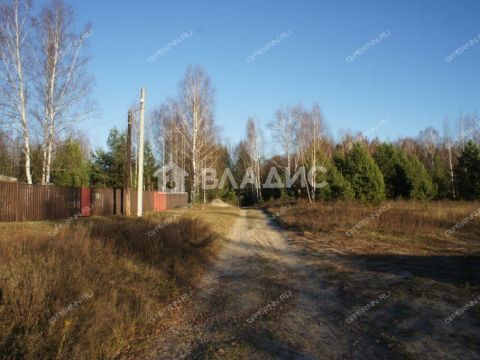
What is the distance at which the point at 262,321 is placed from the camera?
5691mm

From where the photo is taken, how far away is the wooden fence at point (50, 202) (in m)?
16.6

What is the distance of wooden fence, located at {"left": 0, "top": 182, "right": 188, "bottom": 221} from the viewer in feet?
54.5

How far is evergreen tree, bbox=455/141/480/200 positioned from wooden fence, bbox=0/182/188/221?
32232 millimetres

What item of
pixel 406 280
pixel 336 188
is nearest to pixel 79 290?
pixel 406 280

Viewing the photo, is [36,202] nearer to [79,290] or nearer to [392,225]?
[79,290]

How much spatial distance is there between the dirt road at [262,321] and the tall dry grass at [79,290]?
48 cm

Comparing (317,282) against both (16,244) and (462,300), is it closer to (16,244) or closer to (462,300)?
(462,300)

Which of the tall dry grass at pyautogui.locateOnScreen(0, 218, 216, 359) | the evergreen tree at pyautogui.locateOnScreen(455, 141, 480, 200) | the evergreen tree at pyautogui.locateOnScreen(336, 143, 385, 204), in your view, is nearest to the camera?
the tall dry grass at pyautogui.locateOnScreen(0, 218, 216, 359)

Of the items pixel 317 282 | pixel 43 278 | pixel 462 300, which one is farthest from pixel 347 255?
pixel 43 278

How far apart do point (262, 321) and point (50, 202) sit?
16183 mm

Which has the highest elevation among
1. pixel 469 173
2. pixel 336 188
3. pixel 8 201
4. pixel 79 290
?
pixel 469 173

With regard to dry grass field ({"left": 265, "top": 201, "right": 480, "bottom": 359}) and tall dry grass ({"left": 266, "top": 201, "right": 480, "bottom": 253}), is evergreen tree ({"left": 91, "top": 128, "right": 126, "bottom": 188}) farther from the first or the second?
dry grass field ({"left": 265, "top": 201, "right": 480, "bottom": 359})

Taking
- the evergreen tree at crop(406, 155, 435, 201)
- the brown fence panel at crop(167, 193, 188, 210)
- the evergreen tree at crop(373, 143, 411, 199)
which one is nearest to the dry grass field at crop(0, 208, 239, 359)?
the brown fence panel at crop(167, 193, 188, 210)

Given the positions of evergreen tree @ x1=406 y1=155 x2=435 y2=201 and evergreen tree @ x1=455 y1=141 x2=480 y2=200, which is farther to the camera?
evergreen tree @ x1=406 y1=155 x2=435 y2=201
